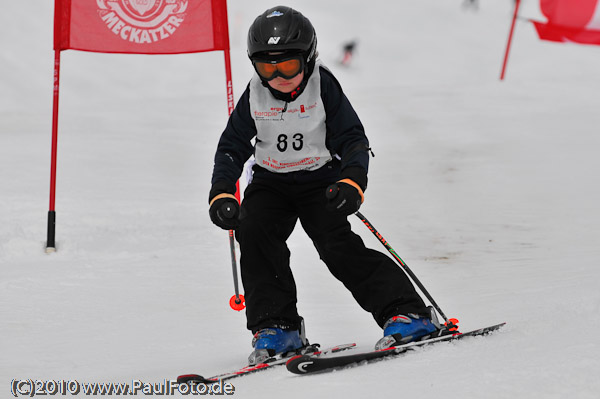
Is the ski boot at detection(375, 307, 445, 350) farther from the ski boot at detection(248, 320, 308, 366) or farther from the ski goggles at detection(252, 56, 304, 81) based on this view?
the ski goggles at detection(252, 56, 304, 81)

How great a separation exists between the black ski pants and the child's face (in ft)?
1.54

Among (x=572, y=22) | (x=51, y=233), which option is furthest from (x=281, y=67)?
(x=572, y=22)

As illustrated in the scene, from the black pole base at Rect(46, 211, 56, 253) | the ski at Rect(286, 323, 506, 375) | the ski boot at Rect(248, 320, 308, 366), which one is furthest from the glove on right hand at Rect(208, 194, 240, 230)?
the black pole base at Rect(46, 211, 56, 253)

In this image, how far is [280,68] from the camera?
133 inches

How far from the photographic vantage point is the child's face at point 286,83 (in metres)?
3.42

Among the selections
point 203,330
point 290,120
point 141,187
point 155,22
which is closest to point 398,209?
point 141,187

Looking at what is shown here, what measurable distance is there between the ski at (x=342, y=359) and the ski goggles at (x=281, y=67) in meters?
1.27

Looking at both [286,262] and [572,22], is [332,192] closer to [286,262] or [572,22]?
[286,262]

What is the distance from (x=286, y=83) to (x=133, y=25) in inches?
126

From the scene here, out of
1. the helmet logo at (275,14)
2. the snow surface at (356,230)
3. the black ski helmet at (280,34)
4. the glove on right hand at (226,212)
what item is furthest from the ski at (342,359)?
the helmet logo at (275,14)

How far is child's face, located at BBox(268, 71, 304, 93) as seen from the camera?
3415 millimetres

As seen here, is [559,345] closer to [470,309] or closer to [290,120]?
[290,120]

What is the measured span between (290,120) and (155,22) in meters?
3.16

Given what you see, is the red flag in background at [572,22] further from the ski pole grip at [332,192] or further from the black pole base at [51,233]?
the ski pole grip at [332,192]
